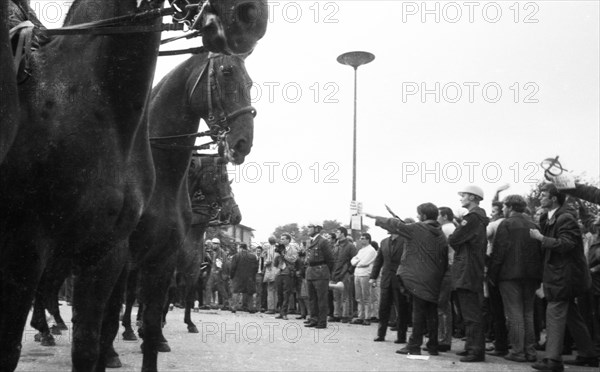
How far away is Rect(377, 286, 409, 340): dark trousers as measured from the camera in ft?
36.4

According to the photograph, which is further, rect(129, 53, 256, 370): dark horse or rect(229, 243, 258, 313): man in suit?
rect(229, 243, 258, 313): man in suit

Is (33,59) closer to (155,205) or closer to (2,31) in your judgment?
(2,31)

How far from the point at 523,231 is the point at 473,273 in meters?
1.01

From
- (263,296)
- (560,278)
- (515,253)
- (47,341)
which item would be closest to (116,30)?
(560,278)

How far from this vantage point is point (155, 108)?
5805 mm

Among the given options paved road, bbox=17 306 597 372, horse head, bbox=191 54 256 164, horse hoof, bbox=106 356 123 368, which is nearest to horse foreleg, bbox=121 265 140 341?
paved road, bbox=17 306 597 372

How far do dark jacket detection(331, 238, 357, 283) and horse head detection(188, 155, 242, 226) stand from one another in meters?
6.13

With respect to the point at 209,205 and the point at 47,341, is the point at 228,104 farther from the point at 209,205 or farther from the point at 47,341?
the point at 47,341

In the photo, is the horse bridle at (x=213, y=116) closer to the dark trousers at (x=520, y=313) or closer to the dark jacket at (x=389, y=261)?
the dark trousers at (x=520, y=313)

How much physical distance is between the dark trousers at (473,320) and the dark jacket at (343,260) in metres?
7.11

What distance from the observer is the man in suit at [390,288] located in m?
11.2

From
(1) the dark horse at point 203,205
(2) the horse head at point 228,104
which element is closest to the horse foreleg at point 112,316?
(2) the horse head at point 228,104

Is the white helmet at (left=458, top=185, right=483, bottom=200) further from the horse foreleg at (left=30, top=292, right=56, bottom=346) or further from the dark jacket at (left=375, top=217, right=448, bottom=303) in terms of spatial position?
the horse foreleg at (left=30, top=292, right=56, bottom=346)

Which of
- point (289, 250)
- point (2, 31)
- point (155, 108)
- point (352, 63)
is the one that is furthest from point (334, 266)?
point (2, 31)
